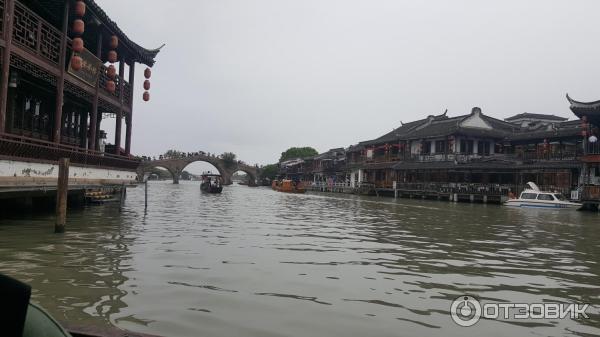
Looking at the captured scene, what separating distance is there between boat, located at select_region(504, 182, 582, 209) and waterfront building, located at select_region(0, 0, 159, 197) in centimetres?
2273

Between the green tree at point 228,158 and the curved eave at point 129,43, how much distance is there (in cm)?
5740

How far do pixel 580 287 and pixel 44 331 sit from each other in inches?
293

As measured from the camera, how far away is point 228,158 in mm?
77062

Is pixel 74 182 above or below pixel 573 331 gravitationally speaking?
above

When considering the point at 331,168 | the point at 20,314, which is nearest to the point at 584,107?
the point at 20,314

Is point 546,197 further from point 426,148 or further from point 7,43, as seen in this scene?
point 7,43

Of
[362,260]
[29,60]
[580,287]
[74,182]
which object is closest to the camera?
[580,287]

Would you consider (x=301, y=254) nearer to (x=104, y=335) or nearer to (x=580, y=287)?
(x=580, y=287)

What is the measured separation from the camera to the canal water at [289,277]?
471 centimetres

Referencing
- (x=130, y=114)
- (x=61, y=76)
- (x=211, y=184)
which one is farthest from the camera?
(x=211, y=184)

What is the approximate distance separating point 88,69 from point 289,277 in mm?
11885

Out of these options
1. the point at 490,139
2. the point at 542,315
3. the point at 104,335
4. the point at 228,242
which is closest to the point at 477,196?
the point at 490,139

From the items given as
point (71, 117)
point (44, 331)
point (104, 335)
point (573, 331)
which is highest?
point (71, 117)

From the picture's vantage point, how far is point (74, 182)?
43.7ft
